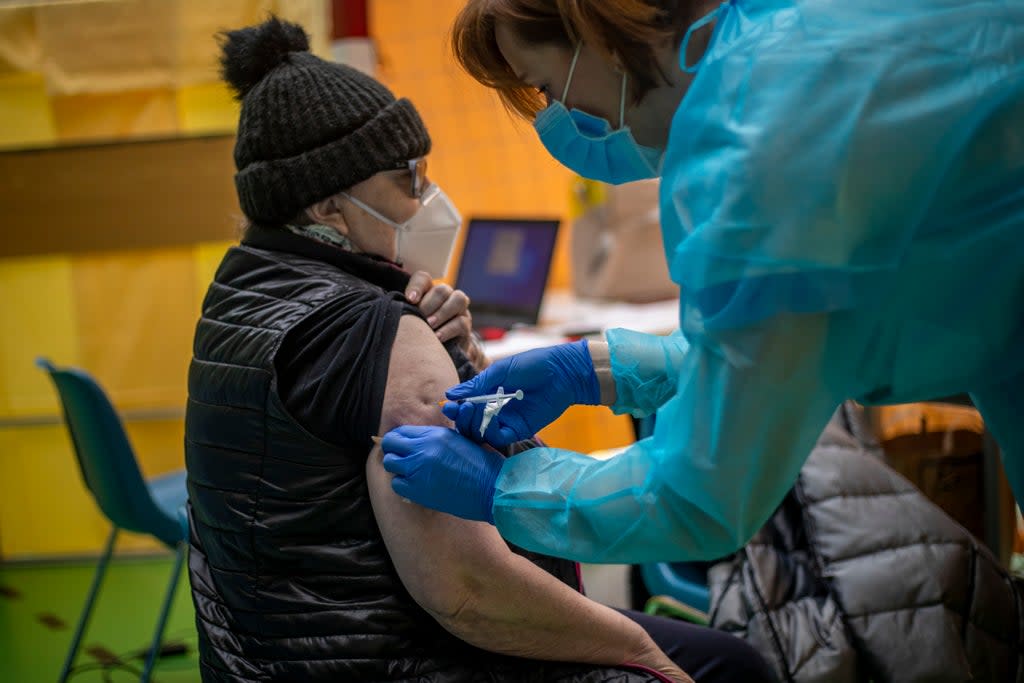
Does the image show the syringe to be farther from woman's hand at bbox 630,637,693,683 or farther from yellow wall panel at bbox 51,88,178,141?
yellow wall panel at bbox 51,88,178,141

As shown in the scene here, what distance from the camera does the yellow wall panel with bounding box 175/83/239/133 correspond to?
328 centimetres

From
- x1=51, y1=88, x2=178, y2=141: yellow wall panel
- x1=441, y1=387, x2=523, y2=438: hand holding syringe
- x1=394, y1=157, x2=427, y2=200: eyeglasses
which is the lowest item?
x1=441, y1=387, x2=523, y2=438: hand holding syringe

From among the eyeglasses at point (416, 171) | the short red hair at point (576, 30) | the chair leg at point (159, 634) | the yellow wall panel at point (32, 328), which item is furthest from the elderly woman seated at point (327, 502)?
the yellow wall panel at point (32, 328)

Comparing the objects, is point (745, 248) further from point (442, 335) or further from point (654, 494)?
point (442, 335)

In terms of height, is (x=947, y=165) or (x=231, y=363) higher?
(x=947, y=165)

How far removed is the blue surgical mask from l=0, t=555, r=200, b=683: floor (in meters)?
2.04

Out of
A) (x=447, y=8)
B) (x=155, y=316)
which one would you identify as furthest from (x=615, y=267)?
(x=155, y=316)

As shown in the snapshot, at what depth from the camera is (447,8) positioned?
11.8 ft

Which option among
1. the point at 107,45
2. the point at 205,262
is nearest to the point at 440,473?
the point at 205,262

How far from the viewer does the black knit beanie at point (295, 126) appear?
1.31m

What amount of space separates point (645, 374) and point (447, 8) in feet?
8.65

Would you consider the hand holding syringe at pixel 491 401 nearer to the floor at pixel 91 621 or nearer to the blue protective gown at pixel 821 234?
the blue protective gown at pixel 821 234


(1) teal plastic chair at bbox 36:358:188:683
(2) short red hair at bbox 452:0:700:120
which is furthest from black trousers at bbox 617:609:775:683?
(1) teal plastic chair at bbox 36:358:188:683

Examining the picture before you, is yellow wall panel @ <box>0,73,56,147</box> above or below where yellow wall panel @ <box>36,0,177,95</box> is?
below
